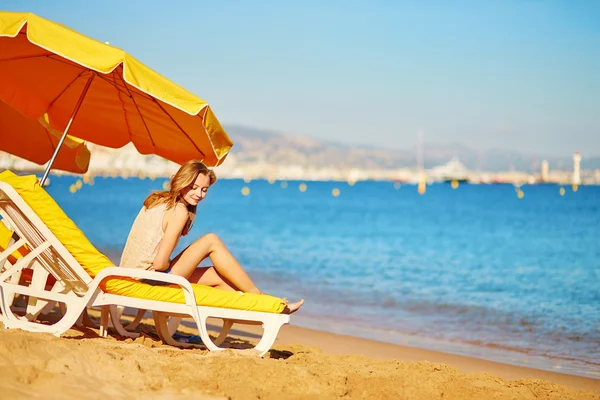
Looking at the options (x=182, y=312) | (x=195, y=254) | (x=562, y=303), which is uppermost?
(x=195, y=254)

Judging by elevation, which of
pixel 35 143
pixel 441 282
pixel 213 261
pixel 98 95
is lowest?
pixel 441 282

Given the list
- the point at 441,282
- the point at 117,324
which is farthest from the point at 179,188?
the point at 441,282

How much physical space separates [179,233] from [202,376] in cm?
122

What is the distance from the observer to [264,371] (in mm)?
4473

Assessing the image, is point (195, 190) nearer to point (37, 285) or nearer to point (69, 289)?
point (69, 289)

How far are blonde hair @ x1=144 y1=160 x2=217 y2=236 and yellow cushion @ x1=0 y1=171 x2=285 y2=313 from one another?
559 mm

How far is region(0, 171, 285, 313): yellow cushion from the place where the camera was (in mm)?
4832

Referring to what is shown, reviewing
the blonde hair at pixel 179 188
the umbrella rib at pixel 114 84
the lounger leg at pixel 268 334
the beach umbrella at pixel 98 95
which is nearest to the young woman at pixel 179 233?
the blonde hair at pixel 179 188

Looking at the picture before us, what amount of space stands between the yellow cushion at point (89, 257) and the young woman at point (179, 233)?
0.23 metres

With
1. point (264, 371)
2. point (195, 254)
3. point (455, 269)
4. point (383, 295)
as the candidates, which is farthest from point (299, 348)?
point (455, 269)

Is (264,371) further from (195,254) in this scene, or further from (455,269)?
(455,269)

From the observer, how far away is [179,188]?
5.21 meters

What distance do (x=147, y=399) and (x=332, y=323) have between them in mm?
5530

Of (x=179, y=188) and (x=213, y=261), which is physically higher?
(x=179, y=188)
